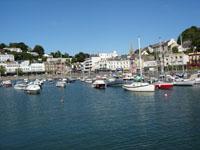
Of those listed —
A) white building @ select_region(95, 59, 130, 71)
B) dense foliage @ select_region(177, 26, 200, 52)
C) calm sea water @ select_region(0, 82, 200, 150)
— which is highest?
dense foliage @ select_region(177, 26, 200, 52)

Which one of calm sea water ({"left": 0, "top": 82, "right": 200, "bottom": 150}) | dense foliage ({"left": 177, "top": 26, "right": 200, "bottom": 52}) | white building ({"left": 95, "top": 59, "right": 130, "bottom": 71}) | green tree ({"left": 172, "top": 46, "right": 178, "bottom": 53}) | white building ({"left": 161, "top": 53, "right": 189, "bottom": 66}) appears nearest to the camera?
calm sea water ({"left": 0, "top": 82, "right": 200, "bottom": 150})

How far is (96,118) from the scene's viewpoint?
3797 cm

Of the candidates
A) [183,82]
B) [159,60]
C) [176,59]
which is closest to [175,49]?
[176,59]

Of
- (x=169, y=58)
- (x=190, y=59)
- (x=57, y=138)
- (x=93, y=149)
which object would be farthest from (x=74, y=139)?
(x=169, y=58)

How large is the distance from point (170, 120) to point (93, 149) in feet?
36.8

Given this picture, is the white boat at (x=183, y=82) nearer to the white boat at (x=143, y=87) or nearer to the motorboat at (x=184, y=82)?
the motorboat at (x=184, y=82)

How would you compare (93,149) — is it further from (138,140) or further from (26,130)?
(26,130)

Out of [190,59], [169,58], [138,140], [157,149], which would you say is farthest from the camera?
[169,58]

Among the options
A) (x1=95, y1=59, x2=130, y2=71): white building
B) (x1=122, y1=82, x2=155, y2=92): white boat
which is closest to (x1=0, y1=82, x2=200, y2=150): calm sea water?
(x1=122, y1=82, x2=155, y2=92): white boat

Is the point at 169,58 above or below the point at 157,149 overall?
above

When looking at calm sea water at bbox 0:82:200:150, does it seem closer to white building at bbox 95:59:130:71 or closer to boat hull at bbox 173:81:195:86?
boat hull at bbox 173:81:195:86

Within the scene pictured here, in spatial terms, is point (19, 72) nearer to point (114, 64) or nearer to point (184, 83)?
point (114, 64)

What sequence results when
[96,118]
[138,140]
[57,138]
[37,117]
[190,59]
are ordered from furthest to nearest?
1. [190,59]
2. [37,117]
3. [96,118]
4. [57,138]
5. [138,140]

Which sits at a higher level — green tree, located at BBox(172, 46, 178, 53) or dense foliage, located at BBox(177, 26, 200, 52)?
dense foliage, located at BBox(177, 26, 200, 52)
